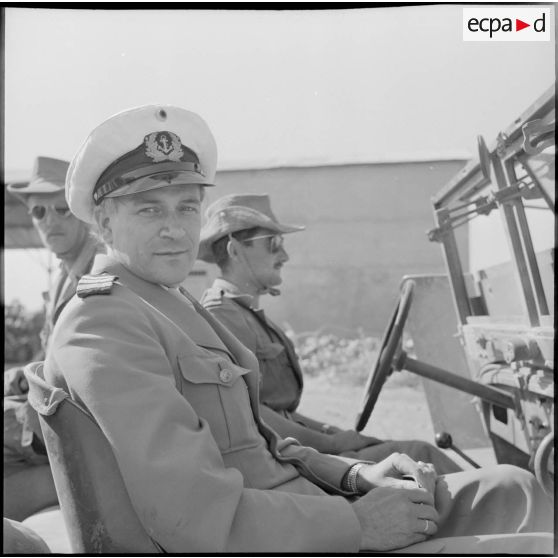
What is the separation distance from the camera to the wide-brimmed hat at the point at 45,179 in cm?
356

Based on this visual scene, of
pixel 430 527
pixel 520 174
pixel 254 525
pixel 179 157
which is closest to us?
pixel 254 525

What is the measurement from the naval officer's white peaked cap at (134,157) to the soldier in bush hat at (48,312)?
1176 mm

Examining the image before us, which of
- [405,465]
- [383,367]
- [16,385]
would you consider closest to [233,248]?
[383,367]

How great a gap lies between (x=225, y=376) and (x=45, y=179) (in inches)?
94.2

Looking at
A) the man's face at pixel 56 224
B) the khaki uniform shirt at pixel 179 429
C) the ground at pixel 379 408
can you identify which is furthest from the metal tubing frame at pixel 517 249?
the ground at pixel 379 408

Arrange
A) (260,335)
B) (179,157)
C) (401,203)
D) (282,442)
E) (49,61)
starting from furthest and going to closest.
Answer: (401,203)
(260,335)
(49,61)
(282,442)
(179,157)

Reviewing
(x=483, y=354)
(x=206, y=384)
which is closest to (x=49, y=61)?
(x=206, y=384)

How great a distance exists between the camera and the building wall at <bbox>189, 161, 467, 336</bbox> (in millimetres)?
11195

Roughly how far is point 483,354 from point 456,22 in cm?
179

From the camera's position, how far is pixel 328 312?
11344 mm

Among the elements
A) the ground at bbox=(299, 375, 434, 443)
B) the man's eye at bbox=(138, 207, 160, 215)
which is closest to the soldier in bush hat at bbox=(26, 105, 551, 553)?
A: the man's eye at bbox=(138, 207, 160, 215)

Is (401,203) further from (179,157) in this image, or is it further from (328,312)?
(179,157)

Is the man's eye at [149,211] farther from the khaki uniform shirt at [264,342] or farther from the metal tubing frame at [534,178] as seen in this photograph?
the metal tubing frame at [534,178]

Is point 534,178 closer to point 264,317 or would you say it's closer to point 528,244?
point 528,244
